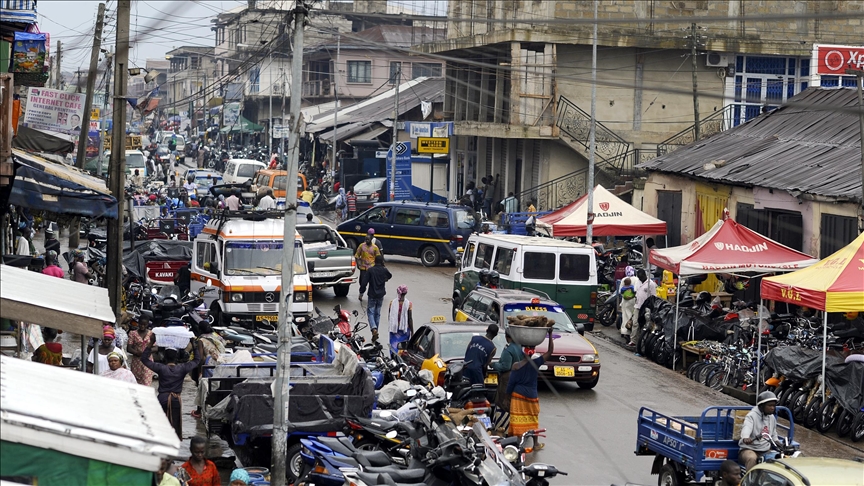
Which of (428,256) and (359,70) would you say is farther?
(359,70)

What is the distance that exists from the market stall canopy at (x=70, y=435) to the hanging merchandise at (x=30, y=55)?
13.9 meters

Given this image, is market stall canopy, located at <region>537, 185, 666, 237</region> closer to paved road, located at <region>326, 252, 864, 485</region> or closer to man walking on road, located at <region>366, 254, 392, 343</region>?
paved road, located at <region>326, 252, 864, 485</region>

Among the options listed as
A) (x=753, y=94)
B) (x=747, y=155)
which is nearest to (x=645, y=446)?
(x=747, y=155)

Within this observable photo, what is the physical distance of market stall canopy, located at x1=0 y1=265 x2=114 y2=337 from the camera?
876 centimetres

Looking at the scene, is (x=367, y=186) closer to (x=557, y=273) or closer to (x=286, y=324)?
(x=557, y=273)

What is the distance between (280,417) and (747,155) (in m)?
19.2

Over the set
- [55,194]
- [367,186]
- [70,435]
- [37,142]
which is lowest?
[70,435]

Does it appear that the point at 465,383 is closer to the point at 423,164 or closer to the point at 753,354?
the point at 753,354

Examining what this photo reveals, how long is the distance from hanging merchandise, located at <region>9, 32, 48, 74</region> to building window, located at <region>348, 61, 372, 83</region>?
5663cm

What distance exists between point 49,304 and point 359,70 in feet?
223

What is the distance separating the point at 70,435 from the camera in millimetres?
6125

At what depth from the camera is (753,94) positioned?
43906 mm

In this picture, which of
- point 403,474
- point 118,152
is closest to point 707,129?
point 118,152

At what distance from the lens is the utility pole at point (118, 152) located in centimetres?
1672
